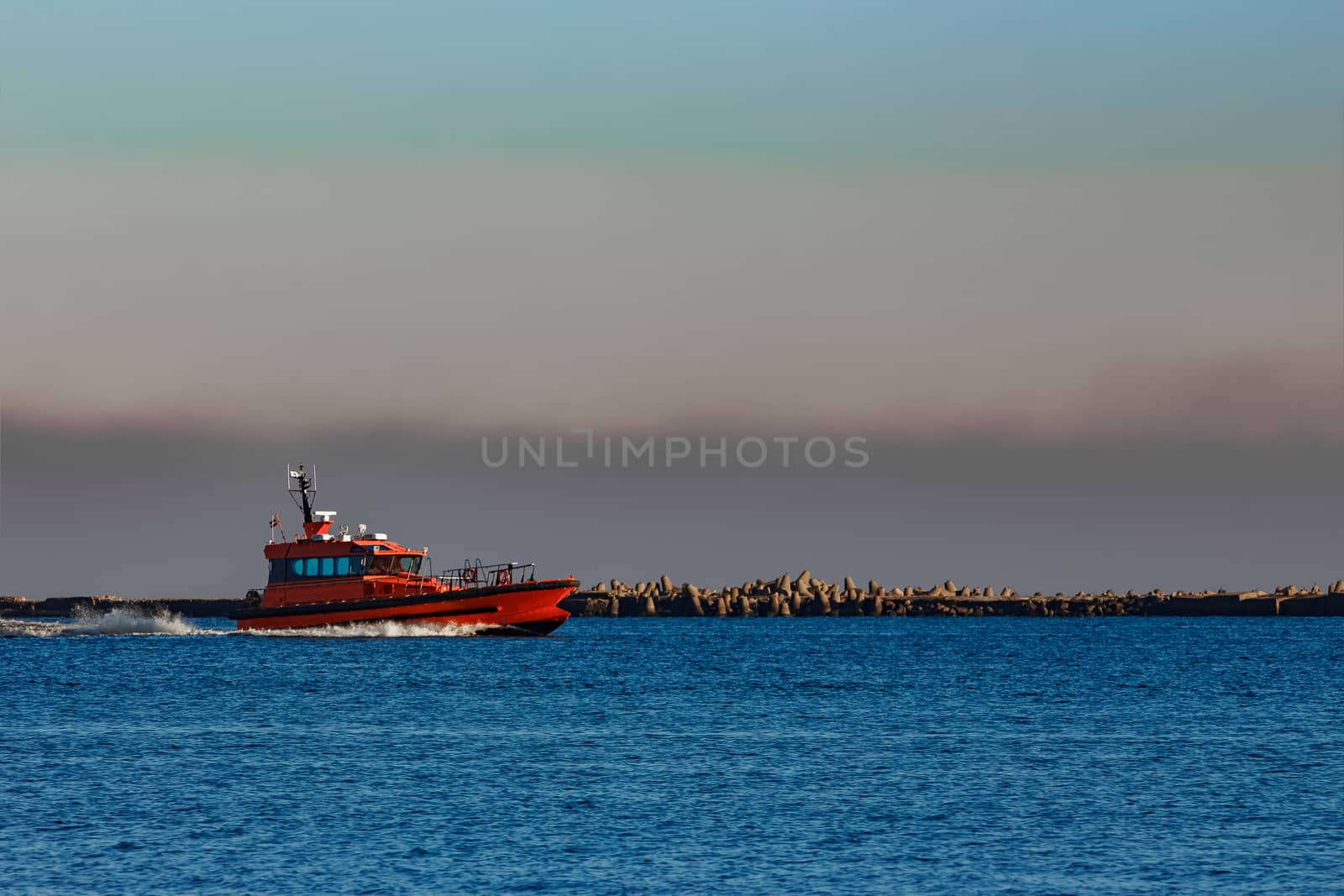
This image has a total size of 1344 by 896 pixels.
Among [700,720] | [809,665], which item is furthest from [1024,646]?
[700,720]

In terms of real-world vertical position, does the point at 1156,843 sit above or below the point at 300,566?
below

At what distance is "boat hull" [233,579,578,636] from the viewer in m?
77.5

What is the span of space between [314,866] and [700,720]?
2479 centimetres

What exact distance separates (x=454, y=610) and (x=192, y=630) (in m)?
53.9

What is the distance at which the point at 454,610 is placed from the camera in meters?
78.1

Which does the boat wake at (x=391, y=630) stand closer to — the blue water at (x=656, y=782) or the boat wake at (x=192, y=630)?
the boat wake at (x=192, y=630)

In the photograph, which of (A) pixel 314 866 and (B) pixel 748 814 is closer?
(A) pixel 314 866

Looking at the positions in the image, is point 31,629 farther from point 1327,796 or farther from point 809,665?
point 1327,796

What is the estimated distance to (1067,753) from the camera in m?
39.7

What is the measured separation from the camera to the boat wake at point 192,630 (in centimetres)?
7825

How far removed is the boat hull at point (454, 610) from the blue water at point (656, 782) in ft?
21.3

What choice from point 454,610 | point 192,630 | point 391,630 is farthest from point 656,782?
point 192,630

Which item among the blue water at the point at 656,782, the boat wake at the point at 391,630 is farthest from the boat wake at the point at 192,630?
the blue water at the point at 656,782

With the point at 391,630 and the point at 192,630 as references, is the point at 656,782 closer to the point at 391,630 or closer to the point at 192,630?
the point at 391,630
